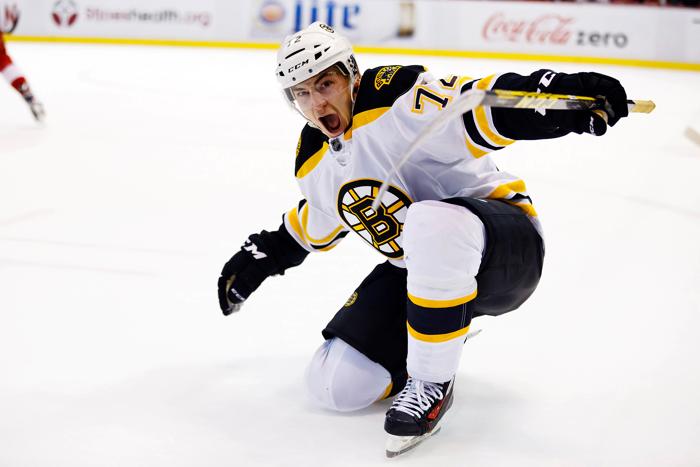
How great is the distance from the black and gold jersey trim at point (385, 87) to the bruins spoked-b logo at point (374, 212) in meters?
0.15

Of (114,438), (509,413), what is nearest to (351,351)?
(509,413)

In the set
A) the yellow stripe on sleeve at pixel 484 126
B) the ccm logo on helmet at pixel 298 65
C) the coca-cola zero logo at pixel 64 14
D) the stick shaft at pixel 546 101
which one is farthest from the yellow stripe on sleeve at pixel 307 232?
the coca-cola zero logo at pixel 64 14

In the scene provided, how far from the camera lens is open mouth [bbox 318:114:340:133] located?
1.79 m

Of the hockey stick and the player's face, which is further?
the player's face

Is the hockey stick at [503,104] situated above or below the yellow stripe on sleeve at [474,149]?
above

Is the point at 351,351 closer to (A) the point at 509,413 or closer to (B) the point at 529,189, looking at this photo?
(A) the point at 509,413

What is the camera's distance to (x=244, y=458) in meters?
1.61

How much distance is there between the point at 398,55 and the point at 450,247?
757cm

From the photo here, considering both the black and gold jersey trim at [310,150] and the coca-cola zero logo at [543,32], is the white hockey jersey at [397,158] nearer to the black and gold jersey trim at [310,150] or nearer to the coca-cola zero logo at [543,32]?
the black and gold jersey trim at [310,150]

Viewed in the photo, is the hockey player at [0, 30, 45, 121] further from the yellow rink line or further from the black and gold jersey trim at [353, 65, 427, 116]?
the yellow rink line

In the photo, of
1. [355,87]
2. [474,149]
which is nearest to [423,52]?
[355,87]

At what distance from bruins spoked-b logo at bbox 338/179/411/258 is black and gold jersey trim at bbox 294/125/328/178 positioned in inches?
4.0

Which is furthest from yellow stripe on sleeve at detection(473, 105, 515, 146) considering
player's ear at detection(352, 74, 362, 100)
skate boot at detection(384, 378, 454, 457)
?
skate boot at detection(384, 378, 454, 457)

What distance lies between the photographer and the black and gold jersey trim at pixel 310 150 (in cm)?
187
